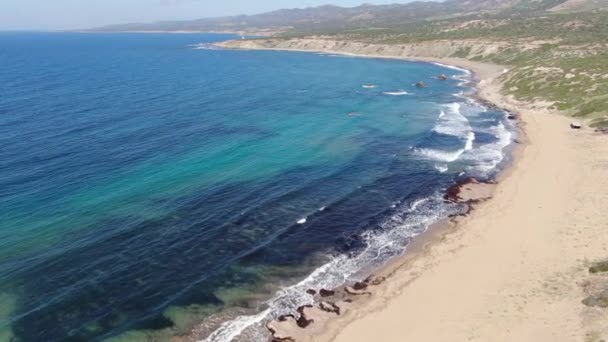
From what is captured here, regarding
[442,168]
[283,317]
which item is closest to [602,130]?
[442,168]

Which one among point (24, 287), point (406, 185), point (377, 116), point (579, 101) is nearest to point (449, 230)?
point (406, 185)

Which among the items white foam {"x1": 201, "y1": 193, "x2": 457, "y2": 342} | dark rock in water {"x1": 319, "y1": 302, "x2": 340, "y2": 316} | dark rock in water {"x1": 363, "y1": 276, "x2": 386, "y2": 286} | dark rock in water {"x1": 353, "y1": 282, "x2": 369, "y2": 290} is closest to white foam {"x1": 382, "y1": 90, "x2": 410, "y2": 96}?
white foam {"x1": 201, "y1": 193, "x2": 457, "y2": 342}

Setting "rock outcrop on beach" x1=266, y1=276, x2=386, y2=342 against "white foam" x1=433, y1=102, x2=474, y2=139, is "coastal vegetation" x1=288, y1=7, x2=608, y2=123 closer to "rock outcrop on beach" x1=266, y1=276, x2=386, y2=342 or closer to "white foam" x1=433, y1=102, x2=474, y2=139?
"white foam" x1=433, y1=102, x2=474, y2=139

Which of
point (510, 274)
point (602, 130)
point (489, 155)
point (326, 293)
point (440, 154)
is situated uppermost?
point (602, 130)

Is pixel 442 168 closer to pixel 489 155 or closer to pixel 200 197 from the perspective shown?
pixel 489 155

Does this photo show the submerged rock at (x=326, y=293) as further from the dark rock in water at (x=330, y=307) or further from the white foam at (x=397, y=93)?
the white foam at (x=397, y=93)

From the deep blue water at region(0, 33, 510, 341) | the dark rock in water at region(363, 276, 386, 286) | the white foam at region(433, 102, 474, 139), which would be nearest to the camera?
the deep blue water at region(0, 33, 510, 341)
